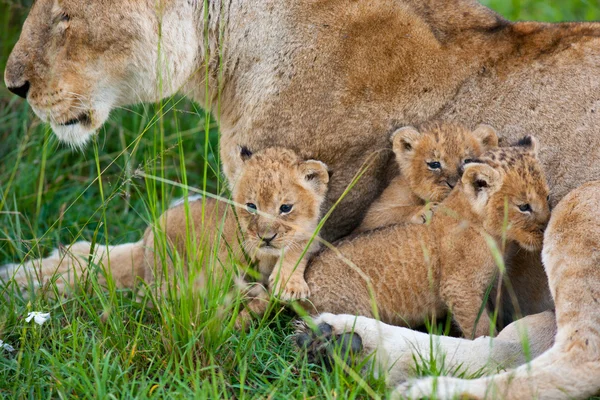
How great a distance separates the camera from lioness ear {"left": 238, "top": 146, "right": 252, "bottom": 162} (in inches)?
180

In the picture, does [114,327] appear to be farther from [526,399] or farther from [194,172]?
[194,172]

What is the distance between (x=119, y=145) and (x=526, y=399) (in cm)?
430

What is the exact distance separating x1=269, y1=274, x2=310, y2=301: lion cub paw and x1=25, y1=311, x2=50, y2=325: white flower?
1.02m

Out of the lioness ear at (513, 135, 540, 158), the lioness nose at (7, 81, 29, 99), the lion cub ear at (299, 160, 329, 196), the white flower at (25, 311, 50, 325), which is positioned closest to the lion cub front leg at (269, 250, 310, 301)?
the lion cub ear at (299, 160, 329, 196)

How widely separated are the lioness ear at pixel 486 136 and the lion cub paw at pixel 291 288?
1.09 metres

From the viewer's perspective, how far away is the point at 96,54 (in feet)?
15.6

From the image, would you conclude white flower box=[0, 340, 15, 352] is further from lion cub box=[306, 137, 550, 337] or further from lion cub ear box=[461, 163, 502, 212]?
lion cub ear box=[461, 163, 502, 212]

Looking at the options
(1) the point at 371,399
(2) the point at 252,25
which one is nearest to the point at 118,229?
(2) the point at 252,25

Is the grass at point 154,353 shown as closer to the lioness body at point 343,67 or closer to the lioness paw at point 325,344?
the lioness paw at point 325,344

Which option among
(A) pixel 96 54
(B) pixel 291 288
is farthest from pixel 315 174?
(A) pixel 96 54

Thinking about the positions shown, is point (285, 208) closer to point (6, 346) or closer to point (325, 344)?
point (325, 344)

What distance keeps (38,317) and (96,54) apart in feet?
4.50

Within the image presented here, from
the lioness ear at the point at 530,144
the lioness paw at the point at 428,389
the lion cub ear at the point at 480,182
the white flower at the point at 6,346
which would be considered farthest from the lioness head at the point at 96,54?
the lioness paw at the point at 428,389

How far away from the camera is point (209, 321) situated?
3871 mm
